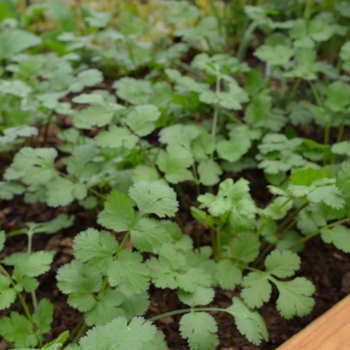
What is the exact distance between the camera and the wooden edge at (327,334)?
882 millimetres

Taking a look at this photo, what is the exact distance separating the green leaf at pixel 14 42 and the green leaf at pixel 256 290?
159 centimetres

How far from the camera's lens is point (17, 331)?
39.8 inches

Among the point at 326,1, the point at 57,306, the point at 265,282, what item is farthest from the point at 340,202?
the point at 326,1

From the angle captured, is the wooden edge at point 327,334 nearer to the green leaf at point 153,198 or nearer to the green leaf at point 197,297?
the green leaf at point 197,297

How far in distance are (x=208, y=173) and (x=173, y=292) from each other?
1.28 feet

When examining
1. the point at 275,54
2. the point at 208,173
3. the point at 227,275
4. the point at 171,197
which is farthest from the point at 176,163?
the point at 275,54

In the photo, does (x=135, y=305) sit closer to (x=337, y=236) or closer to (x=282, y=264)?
(x=282, y=264)

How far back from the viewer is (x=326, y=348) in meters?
0.88

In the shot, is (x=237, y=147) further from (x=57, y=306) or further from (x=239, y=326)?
(x=57, y=306)

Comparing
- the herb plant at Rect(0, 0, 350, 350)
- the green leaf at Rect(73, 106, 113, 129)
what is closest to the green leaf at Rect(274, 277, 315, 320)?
the herb plant at Rect(0, 0, 350, 350)

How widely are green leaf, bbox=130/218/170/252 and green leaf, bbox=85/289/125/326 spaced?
0.16m

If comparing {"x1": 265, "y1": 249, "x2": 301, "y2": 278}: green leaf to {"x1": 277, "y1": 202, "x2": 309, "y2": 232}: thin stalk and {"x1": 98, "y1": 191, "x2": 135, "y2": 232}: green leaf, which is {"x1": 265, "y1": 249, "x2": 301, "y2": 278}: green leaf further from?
{"x1": 98, "y1": 191, "x2": 135, "y2": 232}: green leaf

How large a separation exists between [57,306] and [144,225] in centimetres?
45

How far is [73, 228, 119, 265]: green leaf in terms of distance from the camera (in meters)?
0.93
